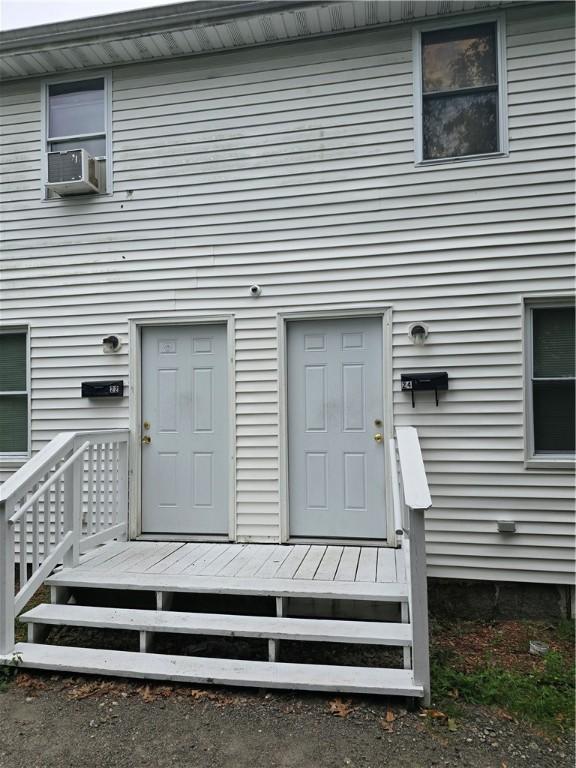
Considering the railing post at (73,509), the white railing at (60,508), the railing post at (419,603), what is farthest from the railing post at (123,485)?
the railing post at (419,603)

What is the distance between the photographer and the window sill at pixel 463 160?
4.13 meters

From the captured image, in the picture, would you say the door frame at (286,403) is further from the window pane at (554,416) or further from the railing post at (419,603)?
the railing post at (419,603)

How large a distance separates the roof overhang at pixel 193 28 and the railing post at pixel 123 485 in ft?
11.5

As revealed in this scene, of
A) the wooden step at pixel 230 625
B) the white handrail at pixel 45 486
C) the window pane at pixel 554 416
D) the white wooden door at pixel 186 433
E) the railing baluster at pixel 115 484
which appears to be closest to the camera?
the wooden step at pixel 230 625

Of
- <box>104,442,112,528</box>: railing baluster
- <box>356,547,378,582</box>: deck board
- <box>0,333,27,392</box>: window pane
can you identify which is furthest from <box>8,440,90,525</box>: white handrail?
<box>356,547,378,582</box>: deck board

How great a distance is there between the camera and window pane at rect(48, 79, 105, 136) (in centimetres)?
493

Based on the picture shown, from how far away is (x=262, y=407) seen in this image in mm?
4469

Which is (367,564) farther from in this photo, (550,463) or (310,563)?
(550,463)

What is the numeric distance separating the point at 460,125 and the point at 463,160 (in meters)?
0.33

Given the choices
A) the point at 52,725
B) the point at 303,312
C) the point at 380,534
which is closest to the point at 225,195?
the point at 303,312

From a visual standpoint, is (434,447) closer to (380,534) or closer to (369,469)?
(369,469)

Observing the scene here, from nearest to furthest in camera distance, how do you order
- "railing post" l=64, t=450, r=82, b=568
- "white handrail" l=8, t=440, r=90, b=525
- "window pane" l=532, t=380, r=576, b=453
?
"white handrail" l=8, t=440, r=90, b=525
"railing post" l=64, t=450, r=82, b=568
"window pane" l=532, t=380, r=576, b=453

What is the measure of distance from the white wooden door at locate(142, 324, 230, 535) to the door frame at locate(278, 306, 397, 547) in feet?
1.68

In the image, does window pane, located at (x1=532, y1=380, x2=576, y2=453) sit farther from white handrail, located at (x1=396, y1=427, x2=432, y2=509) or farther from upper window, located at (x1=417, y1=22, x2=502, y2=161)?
upper window, located at (x1=417, y1=22, x2=502, y2=161)
